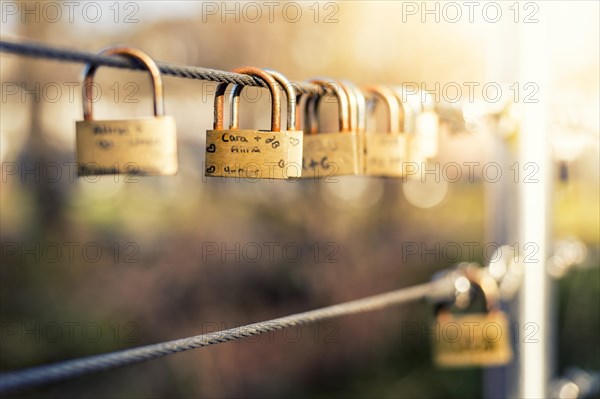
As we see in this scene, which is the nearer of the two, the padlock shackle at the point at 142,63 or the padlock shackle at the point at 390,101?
the padlock shackle at the point at 142,63

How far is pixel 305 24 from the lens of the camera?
18.8 feet

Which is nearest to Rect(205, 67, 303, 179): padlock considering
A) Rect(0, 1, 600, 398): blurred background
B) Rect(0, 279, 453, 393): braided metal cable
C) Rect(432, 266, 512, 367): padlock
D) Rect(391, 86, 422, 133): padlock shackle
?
Rect(0, 279, 453, 393): braided metal cable

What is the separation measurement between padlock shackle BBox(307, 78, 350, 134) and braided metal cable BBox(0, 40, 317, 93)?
0.12 ft

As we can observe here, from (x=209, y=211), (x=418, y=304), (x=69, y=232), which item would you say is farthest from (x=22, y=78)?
(x=418, y=304)

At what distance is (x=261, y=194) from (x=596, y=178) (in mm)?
2436

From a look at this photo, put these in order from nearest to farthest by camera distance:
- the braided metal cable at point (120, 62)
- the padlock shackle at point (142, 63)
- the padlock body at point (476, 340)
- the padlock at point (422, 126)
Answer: the braided metal cable at point (120, 62)
the padlock shackle at point (142, 63)
the padlock at point (422, 126)
the padlock body at point (476, 340)

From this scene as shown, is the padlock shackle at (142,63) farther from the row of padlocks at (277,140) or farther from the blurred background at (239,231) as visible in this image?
the blurred background at (239,231)

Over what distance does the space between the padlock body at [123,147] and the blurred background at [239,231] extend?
341 cm

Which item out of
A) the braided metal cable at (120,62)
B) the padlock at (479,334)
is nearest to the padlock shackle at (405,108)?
the braided metal cable at (120,62)

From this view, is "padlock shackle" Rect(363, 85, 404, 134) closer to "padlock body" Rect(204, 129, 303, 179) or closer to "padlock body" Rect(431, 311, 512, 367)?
"padlock body" Rect(204, 129, 303, 179)

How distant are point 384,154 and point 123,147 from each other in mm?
580

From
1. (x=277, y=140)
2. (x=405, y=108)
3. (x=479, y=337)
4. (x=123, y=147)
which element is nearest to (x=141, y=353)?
(x=123, y=147)

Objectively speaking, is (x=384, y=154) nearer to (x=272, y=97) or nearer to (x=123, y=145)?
(x=272, y=97)

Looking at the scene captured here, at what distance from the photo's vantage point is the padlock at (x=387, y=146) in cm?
137
